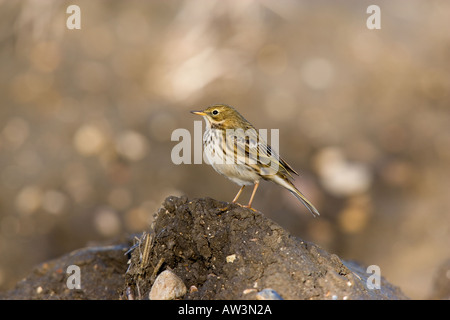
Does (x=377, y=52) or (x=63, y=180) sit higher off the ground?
(x=377, y=52)

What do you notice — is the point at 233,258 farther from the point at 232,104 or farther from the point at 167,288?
the point at 232,104

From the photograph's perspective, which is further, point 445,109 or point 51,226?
point 445,109

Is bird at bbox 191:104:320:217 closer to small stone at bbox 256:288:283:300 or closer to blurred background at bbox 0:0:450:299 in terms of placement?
small stone at bbox 256:288:283:300

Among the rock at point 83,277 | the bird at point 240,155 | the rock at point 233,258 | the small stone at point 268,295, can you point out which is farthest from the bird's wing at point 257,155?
the rock at point 83,277

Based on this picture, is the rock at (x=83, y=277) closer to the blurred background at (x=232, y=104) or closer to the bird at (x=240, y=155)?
the bird at (x=240, y=155)

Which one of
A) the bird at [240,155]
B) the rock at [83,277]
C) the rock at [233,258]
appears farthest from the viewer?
the rock at [83,277]

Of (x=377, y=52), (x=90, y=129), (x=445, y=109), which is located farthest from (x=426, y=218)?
(x=90, y=129)

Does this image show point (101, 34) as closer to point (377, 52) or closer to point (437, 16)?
point (377, 52)
